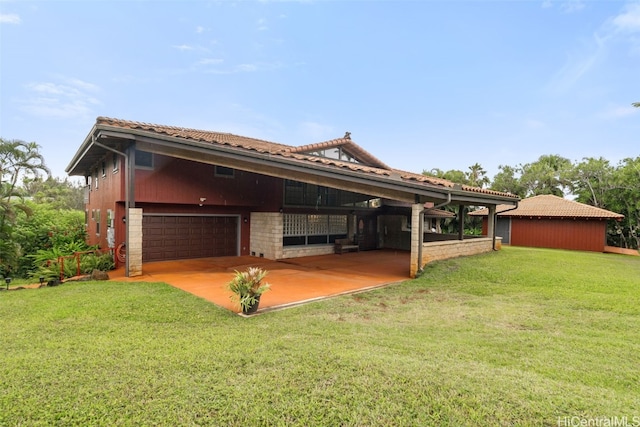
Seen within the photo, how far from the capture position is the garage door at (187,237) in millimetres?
12094

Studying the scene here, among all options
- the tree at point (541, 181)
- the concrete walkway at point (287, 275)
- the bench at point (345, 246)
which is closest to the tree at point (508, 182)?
the tree at point (541, 181)

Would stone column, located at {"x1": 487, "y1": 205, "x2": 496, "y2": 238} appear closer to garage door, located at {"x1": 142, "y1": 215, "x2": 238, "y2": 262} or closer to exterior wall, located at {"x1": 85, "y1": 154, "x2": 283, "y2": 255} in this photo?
exterior wall, located at {"x1": 85, "y1": 154, "x2": 283, "y2": 255}

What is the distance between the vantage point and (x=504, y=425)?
2.56 m

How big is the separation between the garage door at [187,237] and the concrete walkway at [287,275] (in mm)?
434

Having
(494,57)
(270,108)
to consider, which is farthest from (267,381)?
(270,108)

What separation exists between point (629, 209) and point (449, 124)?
13234 mm

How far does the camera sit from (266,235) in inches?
544

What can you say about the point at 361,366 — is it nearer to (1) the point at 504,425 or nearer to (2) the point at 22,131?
(1) the point at 504,425

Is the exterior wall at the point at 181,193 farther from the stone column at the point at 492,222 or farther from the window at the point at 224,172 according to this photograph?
the stone column at the point at 492,222

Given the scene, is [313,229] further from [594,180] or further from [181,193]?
[594,180]

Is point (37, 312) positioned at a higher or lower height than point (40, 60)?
lower

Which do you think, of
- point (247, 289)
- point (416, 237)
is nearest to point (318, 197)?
point (416, 237)

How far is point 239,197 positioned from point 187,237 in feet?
8.54

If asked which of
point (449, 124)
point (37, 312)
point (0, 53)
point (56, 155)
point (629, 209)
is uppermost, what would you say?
point (0, 53)
